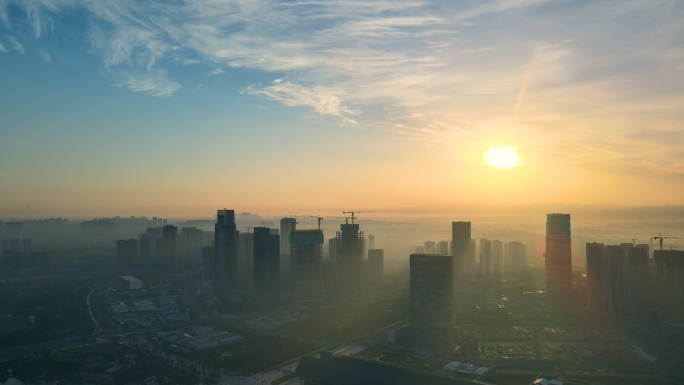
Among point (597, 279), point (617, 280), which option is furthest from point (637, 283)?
point (597, 279)

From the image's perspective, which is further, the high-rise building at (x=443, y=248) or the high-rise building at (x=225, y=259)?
the high-rise building at (x=443, y=248)

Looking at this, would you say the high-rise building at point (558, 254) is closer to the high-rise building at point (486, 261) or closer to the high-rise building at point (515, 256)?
the high-rise building at point (486, 261)

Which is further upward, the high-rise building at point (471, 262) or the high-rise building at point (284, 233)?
the high-rise building at point (284, 233)

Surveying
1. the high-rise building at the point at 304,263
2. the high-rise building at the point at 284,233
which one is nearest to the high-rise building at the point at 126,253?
the high-rise building at the point at 284,233

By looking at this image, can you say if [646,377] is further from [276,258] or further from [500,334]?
[276,258]

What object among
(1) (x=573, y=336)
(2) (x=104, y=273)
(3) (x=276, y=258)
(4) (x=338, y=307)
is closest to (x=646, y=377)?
(1) (x=573, y=336)

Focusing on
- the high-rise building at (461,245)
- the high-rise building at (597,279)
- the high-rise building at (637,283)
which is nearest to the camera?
the high-rise building at (637,283)
